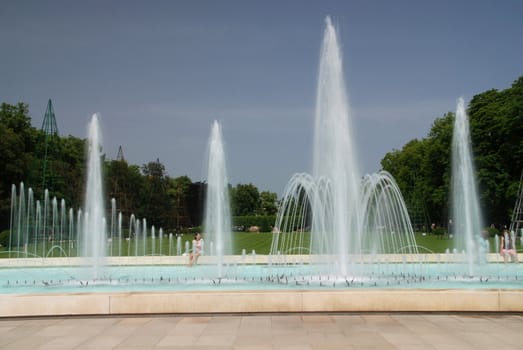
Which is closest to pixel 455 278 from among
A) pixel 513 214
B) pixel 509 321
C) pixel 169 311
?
pixel 509 321

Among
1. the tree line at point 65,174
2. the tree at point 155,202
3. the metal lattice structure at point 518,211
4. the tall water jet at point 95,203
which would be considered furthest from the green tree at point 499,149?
the tree at point 155,202

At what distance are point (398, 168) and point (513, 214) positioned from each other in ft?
137

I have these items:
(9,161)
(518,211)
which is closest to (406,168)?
(518,211)

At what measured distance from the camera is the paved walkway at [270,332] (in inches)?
323

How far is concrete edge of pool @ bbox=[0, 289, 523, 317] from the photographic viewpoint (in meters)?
10.4

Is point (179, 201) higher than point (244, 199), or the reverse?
point (244, 199)

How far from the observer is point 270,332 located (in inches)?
353

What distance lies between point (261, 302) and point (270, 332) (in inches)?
57.5

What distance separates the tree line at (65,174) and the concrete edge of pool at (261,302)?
40.3m

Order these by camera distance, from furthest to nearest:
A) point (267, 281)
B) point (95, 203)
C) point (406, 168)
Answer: point (406, 168), point (95, 203), point (267, 281)

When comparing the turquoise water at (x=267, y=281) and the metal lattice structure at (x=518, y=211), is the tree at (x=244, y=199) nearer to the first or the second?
the metal lattice structure at (x=518, y=211)

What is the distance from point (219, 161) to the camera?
2344 cm

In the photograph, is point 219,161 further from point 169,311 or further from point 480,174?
point 480,174

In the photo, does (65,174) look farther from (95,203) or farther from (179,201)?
(95,203)
